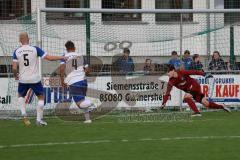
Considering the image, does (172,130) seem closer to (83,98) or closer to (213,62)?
(83,98)

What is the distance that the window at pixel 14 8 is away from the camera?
30078 mm

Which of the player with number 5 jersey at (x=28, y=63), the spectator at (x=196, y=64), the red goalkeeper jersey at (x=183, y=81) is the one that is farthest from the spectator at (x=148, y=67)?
the player with number 5 jersey at (x=28, y=63)

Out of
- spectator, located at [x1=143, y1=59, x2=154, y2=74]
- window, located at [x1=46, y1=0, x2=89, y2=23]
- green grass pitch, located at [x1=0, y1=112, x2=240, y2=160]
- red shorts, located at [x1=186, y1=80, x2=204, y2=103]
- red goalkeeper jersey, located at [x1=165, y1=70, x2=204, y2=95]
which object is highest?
window, located at [x1=46, y1=0, x2=89, y2=23]

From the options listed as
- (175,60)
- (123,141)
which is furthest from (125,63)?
(123,141)

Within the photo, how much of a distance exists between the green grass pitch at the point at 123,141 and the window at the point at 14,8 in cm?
1294

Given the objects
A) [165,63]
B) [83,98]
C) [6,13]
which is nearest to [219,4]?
[6,13]

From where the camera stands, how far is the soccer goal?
2075 centimetres

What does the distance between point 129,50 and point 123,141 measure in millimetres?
9172

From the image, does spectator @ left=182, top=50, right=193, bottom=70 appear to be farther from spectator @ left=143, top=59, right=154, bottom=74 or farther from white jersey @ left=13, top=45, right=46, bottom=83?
white jersey @ left=13, top=45, right=46, bottom=83

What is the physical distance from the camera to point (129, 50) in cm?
2200

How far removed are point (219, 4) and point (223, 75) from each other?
11960mm

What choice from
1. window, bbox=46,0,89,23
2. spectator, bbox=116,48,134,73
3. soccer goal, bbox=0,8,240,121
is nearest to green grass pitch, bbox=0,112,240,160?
soccer goal, bbox=0,8,240,121

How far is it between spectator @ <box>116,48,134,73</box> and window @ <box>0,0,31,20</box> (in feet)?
30.2

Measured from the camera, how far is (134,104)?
21781mm
